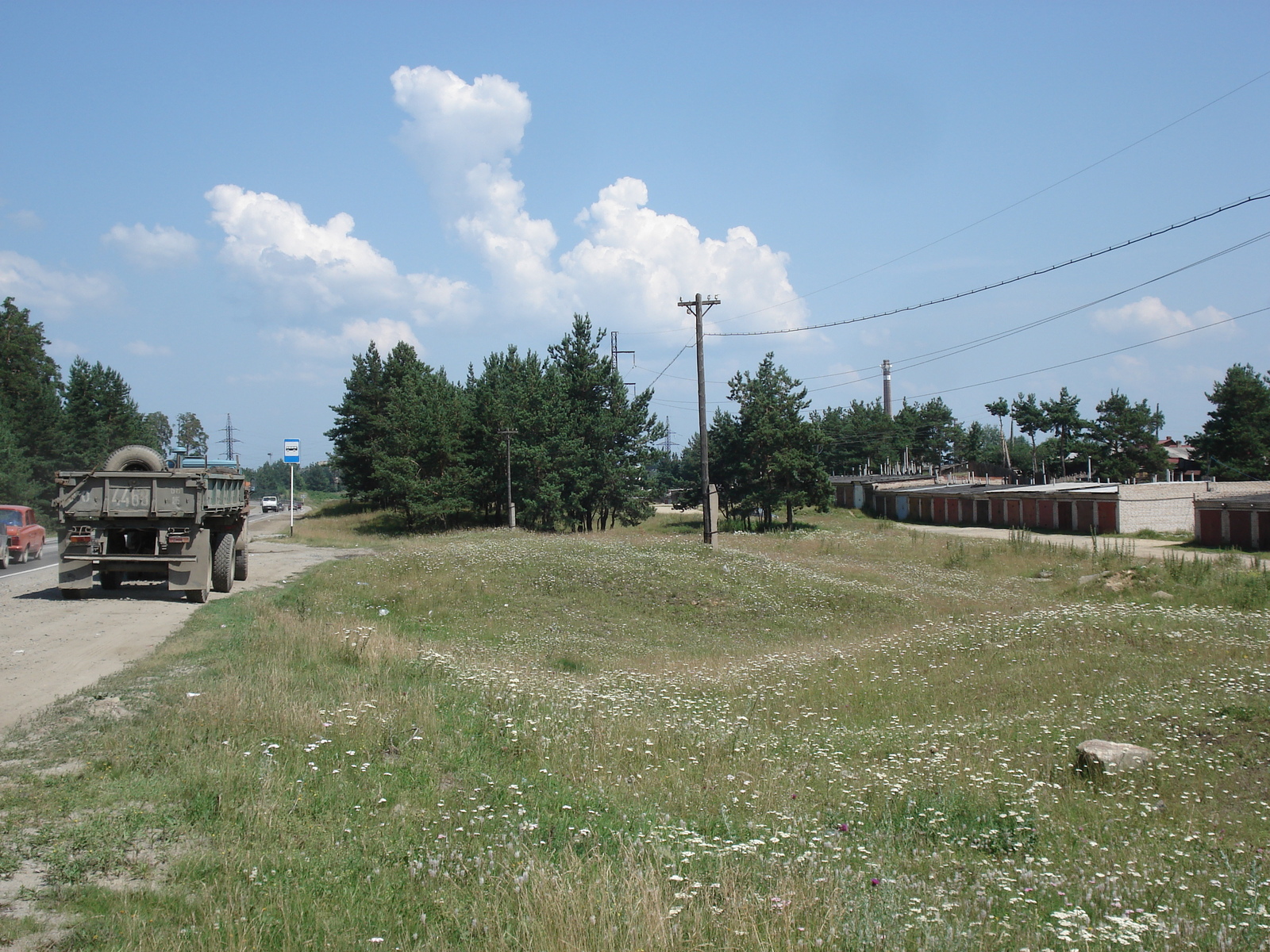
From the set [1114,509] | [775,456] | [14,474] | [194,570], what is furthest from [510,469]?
[1114,509]

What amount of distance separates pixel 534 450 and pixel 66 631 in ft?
126

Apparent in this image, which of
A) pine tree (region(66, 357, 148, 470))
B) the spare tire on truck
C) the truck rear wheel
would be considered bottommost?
the truck rear wheel

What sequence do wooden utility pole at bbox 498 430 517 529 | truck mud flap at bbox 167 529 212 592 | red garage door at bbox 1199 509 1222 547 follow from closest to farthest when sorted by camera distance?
truck mud flap at bbox 167 529 212 592, red garage door at bbox 1199 509 1222 547, wooden utility pole at bbox 498 430 517 529

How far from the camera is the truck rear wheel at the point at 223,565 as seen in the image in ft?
66.3

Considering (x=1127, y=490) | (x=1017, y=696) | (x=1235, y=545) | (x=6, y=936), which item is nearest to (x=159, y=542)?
(x=6, y=936)

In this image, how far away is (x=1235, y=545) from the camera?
4131cm

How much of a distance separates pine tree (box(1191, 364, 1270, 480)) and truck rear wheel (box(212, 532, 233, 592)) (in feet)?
271

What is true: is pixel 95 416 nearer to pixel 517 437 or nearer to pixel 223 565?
pixel 517 437

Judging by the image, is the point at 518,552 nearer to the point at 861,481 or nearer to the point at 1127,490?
the point at 1127,490

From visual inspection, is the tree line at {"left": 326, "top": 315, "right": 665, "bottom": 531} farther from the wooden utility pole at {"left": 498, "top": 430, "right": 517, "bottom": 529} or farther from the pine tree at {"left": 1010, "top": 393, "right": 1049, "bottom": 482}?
the pine tree at {"left": 1010, "top": 393, "right": 1049, "bottom": 482}

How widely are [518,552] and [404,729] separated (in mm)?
19084

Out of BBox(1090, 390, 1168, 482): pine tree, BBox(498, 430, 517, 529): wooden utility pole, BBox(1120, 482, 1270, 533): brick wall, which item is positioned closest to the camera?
BBox(498, 430, 517, 529): wooden utility pole

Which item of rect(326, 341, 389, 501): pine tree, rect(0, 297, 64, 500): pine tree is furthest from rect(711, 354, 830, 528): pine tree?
rect(0, 297, 64, 500): pine tree

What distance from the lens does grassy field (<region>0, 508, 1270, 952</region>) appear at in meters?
4.39
